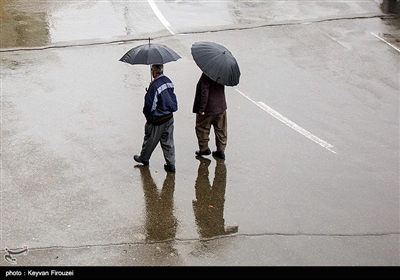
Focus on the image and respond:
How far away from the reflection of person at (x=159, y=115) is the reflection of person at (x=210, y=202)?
528 millimetres

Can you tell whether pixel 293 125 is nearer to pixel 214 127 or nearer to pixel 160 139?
pixel 214 127

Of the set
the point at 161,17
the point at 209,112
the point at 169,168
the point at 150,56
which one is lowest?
the point at 169,168

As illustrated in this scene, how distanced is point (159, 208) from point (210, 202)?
2.35 ft

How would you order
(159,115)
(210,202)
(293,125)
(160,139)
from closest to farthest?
(210,202) → (159,115) → (160,139) → (293,125)

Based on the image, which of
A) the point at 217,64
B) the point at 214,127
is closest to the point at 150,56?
the point at 217,64

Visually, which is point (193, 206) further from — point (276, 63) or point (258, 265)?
point (276, 63)

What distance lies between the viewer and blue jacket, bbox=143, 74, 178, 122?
26.9 ft

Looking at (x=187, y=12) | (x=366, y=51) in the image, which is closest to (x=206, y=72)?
(x=366, y=51)

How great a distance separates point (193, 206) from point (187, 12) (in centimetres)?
857

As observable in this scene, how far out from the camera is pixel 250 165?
9164 millimetres

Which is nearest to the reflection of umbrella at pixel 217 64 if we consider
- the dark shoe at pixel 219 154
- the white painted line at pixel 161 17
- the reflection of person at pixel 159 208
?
the dark shoe at pixel 219 154

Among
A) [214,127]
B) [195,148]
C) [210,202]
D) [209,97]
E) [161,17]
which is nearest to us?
[210,202]

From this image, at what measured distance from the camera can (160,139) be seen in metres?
8.66

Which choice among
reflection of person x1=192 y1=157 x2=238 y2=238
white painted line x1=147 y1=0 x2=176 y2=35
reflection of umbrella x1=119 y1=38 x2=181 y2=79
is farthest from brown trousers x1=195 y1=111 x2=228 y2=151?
white painted line x1=147 y1=0 x2=176 y2=35
